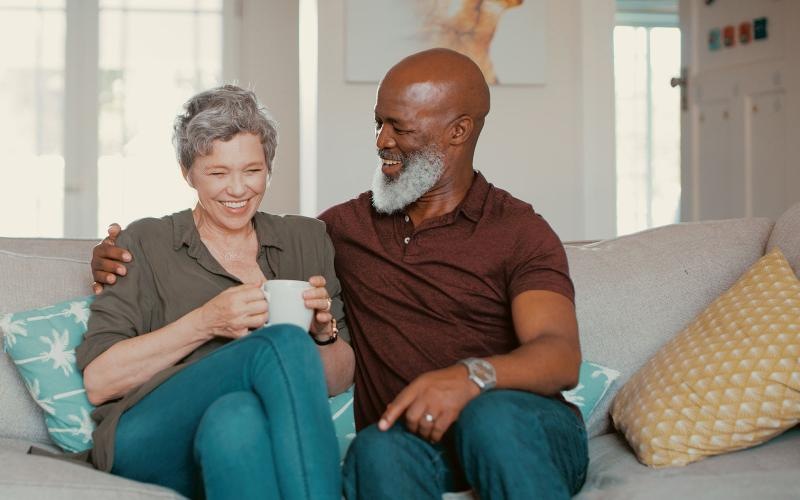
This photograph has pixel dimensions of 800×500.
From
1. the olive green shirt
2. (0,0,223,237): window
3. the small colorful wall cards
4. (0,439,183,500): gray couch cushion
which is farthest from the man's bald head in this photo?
(0,0,223,237): window

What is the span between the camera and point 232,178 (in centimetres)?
193

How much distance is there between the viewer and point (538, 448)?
1565 mm

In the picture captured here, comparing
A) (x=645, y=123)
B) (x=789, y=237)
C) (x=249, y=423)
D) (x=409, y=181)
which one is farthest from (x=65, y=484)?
(x=645, y=123)

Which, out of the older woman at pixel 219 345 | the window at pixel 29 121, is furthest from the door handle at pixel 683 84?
the older woman at pixel 219 345

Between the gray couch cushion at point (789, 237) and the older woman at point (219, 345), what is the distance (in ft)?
3.16

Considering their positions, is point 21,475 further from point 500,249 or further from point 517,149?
point 517,149

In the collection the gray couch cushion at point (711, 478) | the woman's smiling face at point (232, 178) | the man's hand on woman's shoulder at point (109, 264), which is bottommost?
the gray couch cushion at point (711, 478)

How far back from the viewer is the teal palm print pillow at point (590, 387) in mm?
2076

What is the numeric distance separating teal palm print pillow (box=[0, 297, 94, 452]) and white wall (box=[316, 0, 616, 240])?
238 centimetres

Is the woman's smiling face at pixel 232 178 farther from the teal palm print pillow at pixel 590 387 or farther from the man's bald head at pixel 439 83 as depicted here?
the teal palm print pillow at pixel 590 387

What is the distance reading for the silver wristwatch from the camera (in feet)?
5.34

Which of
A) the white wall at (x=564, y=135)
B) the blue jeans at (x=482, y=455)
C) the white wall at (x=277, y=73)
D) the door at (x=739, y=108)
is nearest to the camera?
the blue jeans at (x=482, y=455)

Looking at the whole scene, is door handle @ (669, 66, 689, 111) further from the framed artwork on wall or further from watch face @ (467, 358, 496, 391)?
watch face @ (467, 358, 496, 391)

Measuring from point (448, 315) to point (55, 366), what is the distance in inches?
29.0
